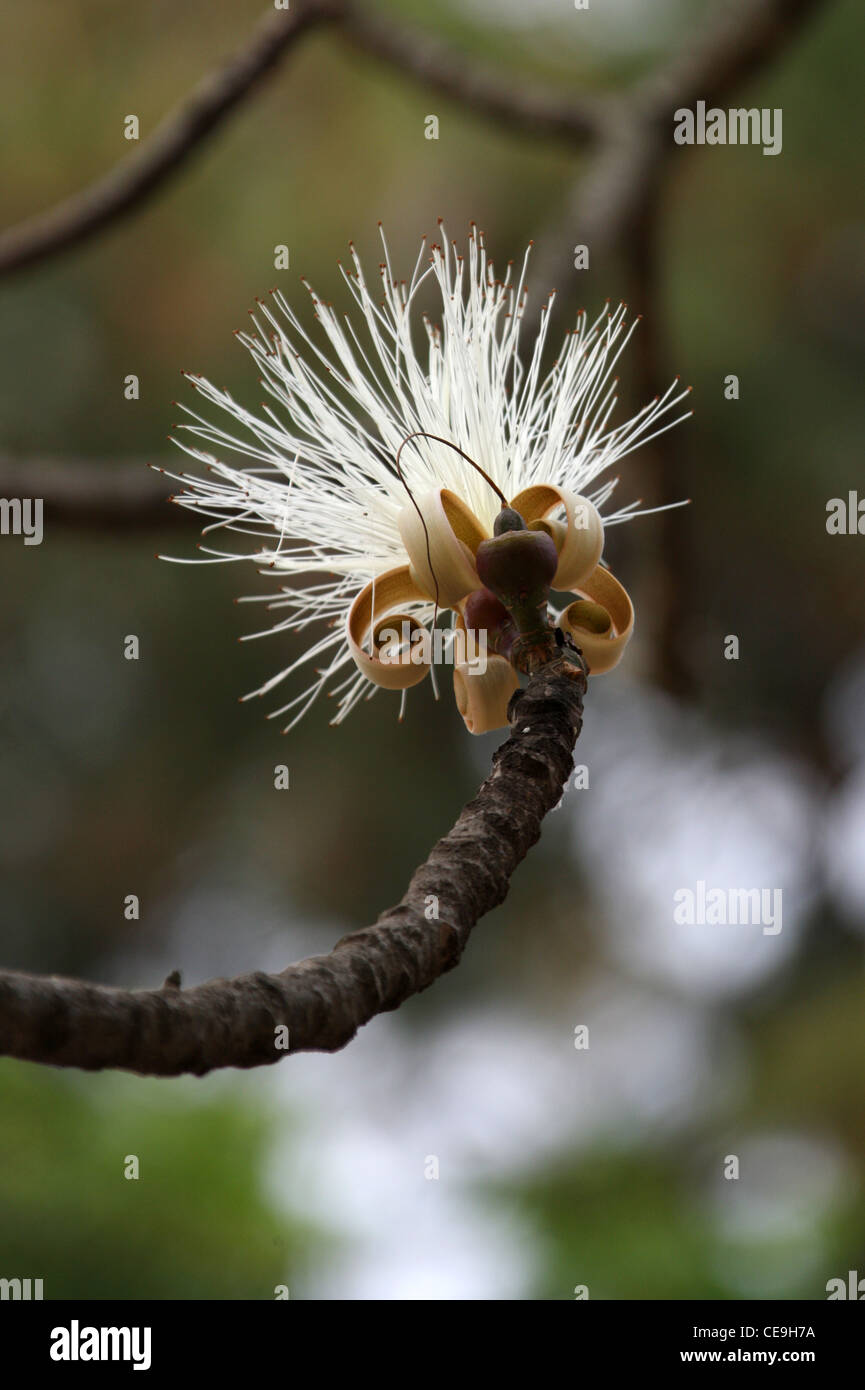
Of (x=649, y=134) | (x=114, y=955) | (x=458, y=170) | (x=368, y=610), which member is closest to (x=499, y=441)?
(x=368, y=610)

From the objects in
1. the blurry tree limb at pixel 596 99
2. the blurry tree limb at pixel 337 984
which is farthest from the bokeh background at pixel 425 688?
the blurry tree limb at pixel 337 984

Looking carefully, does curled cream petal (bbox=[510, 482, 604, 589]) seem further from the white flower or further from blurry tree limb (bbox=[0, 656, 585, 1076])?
blurry tree limb (bbox=[0, 656, 585, 1076])

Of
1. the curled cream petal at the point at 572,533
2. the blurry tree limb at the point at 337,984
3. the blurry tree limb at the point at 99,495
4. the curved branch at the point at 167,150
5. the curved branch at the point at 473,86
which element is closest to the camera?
the blurry tree limb at the point at 337,984

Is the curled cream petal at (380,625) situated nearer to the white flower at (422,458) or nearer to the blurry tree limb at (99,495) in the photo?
the white flower at (422,458)

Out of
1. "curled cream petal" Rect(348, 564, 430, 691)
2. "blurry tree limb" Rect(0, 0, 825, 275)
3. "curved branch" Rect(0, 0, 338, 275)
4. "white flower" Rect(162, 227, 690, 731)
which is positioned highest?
"blurry tree limb" Rect(0, 0, 825, 275)

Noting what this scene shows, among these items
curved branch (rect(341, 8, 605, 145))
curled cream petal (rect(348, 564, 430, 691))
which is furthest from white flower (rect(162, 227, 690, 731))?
curved branch (rect(341, 8, 605, 145))
